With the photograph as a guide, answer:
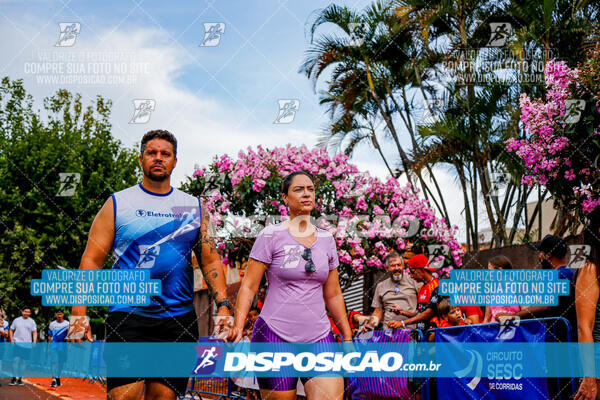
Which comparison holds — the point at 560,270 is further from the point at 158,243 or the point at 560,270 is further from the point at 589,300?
the point at 158,243

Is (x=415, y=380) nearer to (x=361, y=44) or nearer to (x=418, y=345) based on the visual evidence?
(x=418, y=345)

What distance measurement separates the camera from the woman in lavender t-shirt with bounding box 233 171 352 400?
3.62 meters

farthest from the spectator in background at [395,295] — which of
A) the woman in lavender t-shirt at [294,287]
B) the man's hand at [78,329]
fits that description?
the man's hand at [78,329]

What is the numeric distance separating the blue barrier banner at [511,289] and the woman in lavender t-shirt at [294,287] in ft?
6.79

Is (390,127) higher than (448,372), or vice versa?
(390,127)

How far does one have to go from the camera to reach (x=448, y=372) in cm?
600

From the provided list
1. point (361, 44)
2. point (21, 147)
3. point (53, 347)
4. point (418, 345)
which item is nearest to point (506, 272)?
point (418, 345)

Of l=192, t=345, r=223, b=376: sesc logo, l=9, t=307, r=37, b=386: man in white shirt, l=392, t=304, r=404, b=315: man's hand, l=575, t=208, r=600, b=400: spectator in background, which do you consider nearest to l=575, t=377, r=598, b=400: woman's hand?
l=575, t=208, r=600, b=400: spectator in background

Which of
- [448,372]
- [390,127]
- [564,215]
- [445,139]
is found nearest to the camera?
[448,372]

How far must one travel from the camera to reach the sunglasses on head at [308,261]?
371 centimetres

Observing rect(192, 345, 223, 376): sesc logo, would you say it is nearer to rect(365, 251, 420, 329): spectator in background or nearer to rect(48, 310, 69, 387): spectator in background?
rect(365, 251, 420, 329): spectator in background

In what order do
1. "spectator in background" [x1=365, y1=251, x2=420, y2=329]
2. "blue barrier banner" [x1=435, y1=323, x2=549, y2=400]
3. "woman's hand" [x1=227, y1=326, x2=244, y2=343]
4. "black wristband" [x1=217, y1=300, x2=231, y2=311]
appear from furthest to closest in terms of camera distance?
"spectator in background" [x1=365, y1=251, x2=420, y2=329]
"blue barrier banner" [x1=435, y1=323, x2=549, y2=400]
"black wristband" [x1=217, y1=300, x2=231, y2=311]
"woman's hand" [x1=227, y1=326, x2=244, y2=343]

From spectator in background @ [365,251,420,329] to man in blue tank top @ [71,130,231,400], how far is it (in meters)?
3.86

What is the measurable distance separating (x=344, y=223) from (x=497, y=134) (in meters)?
3.87
